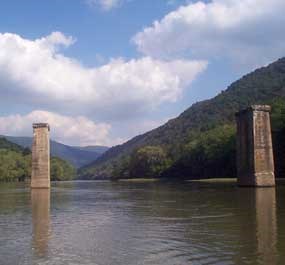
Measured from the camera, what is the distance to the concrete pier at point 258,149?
53688 mm

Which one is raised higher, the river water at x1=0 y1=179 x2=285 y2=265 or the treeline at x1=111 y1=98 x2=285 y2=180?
the treeline at x1=111 y1=98 x2=285 y2=180

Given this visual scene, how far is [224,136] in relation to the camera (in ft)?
370

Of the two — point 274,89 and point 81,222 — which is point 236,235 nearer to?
point 81,222

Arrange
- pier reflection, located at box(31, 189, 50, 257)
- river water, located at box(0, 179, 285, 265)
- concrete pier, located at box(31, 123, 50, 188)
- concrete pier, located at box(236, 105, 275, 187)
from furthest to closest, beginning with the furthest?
concrete pier, located at box(31, 123, 50, 188) < concrete pier, located at box(236, 105, 275, 187) < pier reflection, located at box(31, 189, 50, 257) < river water, located at box(0, 179, 285, 265)

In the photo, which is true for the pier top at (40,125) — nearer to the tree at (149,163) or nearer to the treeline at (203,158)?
the treeline at (203,158)

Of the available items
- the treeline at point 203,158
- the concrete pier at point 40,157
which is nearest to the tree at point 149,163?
the treeline at point 203,158

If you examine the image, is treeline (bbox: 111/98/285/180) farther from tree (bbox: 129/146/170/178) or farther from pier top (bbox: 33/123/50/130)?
pier top (bbox: 33/123/50/130)

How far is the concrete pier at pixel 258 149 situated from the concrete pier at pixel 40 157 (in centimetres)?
2373

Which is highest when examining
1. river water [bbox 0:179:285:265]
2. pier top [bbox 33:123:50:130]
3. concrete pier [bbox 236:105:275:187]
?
pier top [bbox 33:123:50:130]

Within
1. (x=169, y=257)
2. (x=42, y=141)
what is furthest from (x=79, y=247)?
(x=42, y=141)

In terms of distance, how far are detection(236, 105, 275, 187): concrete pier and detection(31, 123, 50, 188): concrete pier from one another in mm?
23727

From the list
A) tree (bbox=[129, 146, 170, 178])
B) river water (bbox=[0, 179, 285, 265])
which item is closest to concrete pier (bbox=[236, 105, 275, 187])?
river water (bbox=[0, 179, 285, 265])

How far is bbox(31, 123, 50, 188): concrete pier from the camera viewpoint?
2479 inches

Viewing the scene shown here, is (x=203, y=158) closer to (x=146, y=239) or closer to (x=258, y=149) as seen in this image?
(x=258, y=149)
